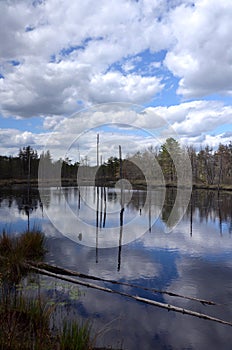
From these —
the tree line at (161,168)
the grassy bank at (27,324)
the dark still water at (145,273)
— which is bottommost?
the dark still water at (145,273)

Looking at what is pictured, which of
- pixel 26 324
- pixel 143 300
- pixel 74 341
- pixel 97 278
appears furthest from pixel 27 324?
pixel 97 278

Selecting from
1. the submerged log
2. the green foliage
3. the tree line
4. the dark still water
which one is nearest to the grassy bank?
the green foliage

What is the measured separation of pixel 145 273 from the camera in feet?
23.6

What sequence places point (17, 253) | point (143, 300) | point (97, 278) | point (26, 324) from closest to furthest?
point (26, 324) < point (143, 300) < point (97, 278) < point (17, 253)

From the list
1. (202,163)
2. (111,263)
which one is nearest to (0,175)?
(202,163)

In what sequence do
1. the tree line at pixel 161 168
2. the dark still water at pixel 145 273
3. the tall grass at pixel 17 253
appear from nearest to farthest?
the dark still water at pixel 145 273 < the tall grass at pixel 17 253 < the tree line at pixel 161 168

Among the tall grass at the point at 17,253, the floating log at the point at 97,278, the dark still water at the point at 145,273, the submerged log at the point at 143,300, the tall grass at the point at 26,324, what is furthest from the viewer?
the tall grass at the point at 17,253

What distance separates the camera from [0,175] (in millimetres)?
57469

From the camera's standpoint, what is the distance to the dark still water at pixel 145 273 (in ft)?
14.8

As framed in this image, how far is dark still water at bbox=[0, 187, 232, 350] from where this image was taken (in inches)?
177

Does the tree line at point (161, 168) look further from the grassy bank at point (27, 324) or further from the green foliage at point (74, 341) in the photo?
the green foliage at point (74, 341)

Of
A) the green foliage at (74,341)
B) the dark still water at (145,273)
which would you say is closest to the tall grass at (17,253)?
the dark still water at (145,273)

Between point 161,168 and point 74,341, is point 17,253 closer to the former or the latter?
point 74,341

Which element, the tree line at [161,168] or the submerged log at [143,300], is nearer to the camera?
the submerged log at [143,300]
